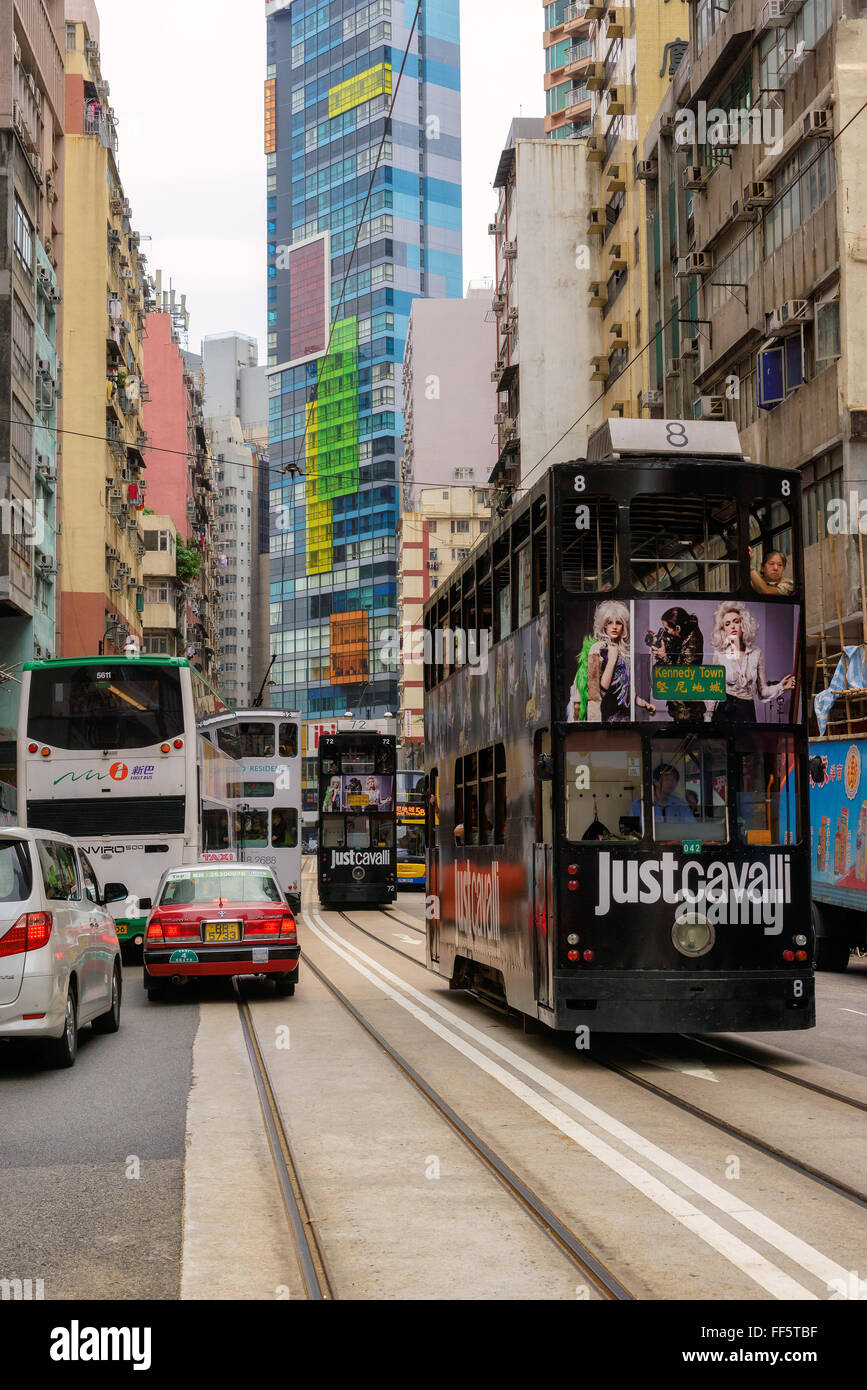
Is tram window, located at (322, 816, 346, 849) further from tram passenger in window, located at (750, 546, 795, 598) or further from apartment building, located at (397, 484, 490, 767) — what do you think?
apartment building, located at (397, 484, 490, 767)

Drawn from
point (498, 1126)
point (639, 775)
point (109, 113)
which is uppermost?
point (109, 113)

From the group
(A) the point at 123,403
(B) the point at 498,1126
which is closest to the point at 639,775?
(B) the point at 498,1126

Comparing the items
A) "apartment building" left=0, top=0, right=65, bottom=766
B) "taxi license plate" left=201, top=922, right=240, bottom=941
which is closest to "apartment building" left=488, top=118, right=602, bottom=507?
"apartment building" left=0, top=0, right=65, bottom=766

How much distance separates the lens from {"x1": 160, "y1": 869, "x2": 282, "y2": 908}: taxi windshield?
1667 centimetres

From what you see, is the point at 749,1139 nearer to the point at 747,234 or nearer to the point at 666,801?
the point at 666,801

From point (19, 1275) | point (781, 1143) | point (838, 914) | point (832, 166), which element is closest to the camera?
point (19, 1275)

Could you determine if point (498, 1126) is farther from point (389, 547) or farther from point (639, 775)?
point (389, 547)

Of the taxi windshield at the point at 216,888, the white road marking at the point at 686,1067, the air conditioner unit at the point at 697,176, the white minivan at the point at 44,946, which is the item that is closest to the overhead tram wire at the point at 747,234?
the air conditioner unit at the point at 697,176

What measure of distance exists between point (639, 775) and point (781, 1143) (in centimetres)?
324

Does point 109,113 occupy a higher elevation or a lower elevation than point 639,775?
higher

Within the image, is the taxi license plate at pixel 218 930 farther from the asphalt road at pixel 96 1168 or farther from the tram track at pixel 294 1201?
the tram track at pixel 294 1201

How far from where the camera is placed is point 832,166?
89.9 feet

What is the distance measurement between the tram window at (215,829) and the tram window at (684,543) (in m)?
13.2
